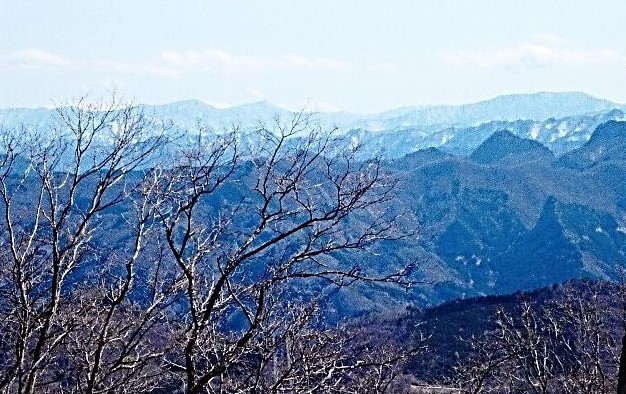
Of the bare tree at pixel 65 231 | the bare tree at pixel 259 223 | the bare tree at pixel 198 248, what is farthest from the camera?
the bare tree at pixel 65 231

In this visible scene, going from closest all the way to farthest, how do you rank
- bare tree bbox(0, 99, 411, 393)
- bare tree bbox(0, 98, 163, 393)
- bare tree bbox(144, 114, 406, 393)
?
bare tree bbox(144, 114, 406, 393)
bare tree bbox(0, 99, 411, 393)
bare tree bbox(0, 98, 163, 393)

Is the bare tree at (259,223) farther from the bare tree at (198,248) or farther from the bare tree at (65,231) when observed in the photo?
the bare tree at (65,231)

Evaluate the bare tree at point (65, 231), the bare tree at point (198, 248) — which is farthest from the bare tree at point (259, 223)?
the bare tree at point (65, 231)

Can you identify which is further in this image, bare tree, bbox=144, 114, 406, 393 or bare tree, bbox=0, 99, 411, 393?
bare tree, bbox=0, 99, 411, 393

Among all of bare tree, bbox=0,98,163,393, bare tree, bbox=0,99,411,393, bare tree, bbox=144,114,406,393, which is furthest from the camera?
bare tree, bbox=0,98,163,393

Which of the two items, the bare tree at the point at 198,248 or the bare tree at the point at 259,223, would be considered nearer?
the bare tree at the point at 259,223

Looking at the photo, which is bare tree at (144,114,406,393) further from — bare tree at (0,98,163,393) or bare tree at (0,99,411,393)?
bare tree at (0,98,163,393)

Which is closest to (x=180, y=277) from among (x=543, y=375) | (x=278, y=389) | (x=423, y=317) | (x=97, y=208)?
(x=97, y=208)

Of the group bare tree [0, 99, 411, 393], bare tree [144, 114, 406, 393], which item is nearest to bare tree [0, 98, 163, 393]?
bare tree [0, 99, 411, 393]

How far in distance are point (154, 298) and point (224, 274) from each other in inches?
93.0

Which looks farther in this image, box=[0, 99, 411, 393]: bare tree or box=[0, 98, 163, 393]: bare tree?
box=[0, 98, 163, 393]: bare tree

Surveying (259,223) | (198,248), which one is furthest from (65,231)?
(259,223)

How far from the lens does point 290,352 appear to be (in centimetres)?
1040

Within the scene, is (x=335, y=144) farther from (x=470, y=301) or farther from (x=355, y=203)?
(x=470, y=301)
